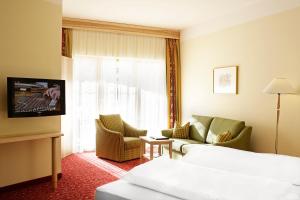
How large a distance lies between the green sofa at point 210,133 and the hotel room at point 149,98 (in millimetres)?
24

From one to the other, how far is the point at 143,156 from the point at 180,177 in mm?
3130

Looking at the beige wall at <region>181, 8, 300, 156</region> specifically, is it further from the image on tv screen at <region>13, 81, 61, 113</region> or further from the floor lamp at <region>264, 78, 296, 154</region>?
the image on tv screen at <region>13, 81, 61, 113</region>

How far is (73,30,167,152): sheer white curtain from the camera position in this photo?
598cm

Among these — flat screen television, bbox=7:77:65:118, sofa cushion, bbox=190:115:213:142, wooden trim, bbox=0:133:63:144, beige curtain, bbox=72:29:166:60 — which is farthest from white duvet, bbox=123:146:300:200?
beige curtain, bbox=72:29:166:60

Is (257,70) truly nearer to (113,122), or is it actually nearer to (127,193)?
(113,122)

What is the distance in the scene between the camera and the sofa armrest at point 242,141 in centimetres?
445

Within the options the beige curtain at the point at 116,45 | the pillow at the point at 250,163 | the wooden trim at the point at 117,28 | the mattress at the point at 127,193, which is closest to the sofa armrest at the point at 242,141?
the pillow at the point at 250,163

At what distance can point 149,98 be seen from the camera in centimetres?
677

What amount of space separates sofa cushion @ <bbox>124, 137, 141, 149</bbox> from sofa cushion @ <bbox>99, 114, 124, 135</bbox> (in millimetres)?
429

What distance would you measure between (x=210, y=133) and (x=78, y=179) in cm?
263

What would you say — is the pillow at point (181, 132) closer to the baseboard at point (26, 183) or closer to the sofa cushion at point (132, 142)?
the sofa cushion at point (132, 142)

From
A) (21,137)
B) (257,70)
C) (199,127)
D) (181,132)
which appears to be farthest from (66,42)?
(257,70)

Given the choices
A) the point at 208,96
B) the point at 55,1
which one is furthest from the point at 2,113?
the point at 208,96

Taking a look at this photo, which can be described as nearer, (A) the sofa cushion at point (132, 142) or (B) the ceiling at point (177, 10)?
(B) the ceiling at point (177, 10)
